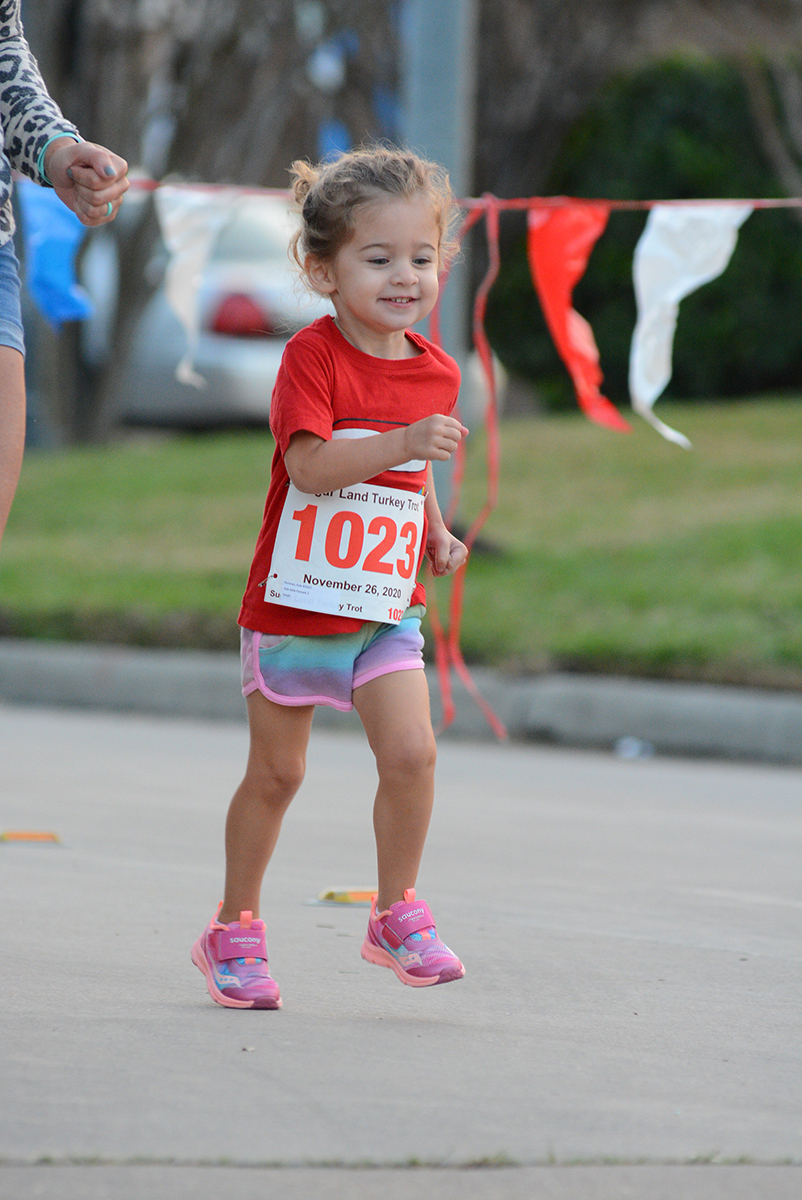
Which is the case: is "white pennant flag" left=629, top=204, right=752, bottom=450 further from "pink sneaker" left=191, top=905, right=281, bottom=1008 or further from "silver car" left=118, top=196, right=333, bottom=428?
"silver car" left=118, top=196, right=333, bottom=428

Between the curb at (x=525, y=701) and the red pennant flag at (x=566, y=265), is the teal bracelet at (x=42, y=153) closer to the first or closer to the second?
the red pennant flag at (x=566, y=265)

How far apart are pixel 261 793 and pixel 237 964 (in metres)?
0.30

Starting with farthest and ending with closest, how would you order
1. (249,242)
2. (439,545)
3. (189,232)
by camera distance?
1. (249,242)
2. (189,232)
3. (439,545)

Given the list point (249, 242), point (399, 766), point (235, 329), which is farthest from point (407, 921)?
point (249, 242)

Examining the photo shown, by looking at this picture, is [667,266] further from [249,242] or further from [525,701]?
[249,242]

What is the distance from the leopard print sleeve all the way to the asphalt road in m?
1.43

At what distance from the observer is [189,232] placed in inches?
270

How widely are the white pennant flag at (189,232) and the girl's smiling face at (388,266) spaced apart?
3610 millimetres

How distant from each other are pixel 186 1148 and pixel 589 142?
46.6 feet

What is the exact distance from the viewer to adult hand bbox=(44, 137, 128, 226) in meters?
3.08

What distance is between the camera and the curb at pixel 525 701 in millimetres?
7094

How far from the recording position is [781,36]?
14.3 metres

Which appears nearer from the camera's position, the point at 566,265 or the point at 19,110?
the point at 19,110

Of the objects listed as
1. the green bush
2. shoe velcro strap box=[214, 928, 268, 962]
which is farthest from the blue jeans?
the green bush
